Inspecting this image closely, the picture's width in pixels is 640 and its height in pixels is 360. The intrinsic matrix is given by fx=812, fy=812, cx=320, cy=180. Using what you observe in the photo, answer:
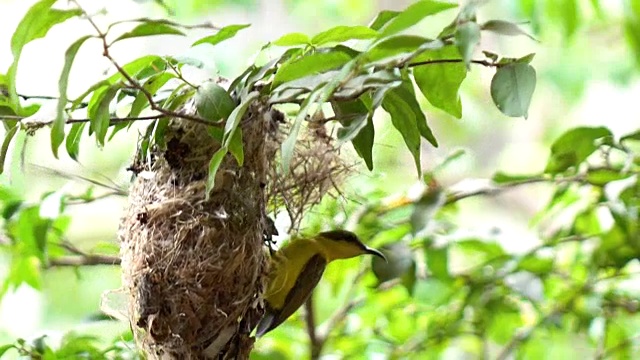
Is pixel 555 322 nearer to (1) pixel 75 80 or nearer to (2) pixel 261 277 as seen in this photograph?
(2) pixel 261 277

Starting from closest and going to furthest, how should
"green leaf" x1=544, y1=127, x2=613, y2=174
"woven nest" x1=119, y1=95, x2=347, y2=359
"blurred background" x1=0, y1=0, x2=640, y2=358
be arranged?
1. "woven nest" x1=119, y1=95, x2=347, y2=359
2. "green leaf" x1=544, y1=127, x2=613, y2=174
3. "blurred background" x1=0, y1=0, x2=640, y2=358

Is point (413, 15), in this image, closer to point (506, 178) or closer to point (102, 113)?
point (102, 113)

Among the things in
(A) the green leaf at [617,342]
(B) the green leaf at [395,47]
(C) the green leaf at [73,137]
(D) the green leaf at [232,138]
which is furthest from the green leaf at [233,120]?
(A) the green leaf at [617,342]

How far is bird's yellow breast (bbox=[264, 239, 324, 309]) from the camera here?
0.86 metres

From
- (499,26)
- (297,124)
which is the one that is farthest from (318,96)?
(499,26)

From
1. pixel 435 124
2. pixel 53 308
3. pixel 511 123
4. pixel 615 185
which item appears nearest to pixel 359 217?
pixel 615 185

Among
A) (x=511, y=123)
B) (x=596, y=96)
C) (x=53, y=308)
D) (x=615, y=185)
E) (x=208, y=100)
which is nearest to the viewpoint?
(x=208, y=100)

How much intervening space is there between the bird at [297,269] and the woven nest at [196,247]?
0.18ft

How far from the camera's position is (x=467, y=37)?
542 mm

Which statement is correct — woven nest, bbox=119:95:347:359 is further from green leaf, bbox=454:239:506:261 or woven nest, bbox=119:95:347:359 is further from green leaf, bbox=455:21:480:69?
green leaf, bbox=454:239:506:261

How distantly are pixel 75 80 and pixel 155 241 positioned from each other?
4.47 ft

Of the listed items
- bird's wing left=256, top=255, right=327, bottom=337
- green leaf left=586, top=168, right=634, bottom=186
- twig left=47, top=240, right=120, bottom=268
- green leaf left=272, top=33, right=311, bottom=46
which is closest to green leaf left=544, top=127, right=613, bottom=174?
green leaf left=586, top=168, right=634, bottom=186

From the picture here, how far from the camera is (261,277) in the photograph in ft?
2.63

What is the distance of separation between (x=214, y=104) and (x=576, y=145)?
0.52 metres
